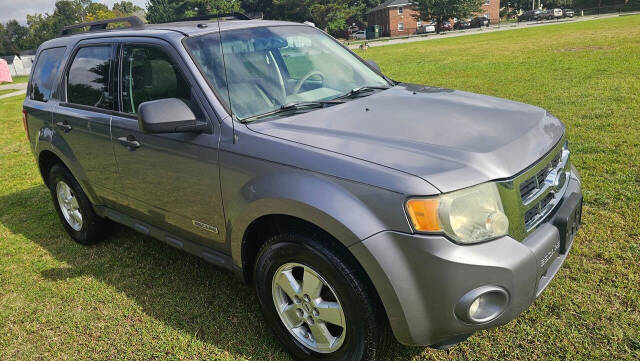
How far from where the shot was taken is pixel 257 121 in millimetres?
2807

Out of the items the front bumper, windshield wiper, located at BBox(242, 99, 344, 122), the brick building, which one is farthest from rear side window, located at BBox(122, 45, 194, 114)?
the brick building

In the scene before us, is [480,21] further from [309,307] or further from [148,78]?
[309,307]

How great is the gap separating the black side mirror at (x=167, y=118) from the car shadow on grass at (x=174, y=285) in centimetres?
130

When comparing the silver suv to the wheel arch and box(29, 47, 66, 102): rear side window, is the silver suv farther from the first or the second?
box(29, 47, 66, 102): rear side window

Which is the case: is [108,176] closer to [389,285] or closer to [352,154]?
[352,154]

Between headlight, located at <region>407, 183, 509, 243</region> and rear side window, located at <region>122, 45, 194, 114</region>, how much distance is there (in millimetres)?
1597

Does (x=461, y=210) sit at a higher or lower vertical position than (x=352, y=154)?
lower

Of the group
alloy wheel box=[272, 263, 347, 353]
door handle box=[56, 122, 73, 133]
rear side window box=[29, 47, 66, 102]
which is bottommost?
alloy wheel box=[272, 263, 347, 353]

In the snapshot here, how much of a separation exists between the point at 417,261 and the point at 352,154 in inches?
22.9

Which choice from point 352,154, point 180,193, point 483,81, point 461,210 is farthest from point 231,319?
point 483,81

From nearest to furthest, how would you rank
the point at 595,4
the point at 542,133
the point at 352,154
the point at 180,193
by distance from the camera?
the point at 352,154
the point at 542,133
the point at 180,193
the point at 595,4

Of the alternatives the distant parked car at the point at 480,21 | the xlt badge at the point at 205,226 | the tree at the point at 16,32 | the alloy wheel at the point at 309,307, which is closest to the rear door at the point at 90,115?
the xlt badge at the point at 205,226

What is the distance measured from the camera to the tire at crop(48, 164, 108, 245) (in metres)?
4.30

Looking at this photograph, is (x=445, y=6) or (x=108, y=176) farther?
(x=445, y=6)
